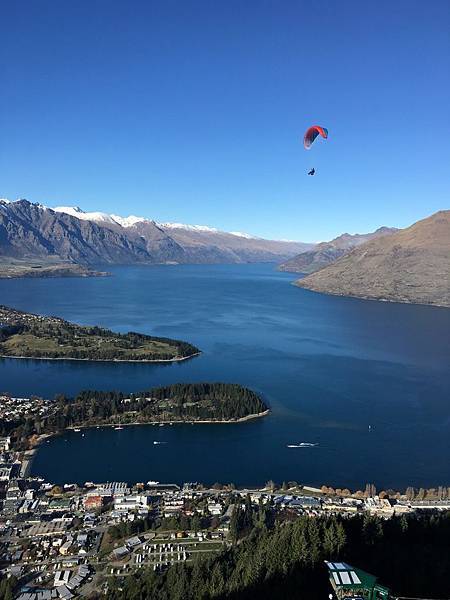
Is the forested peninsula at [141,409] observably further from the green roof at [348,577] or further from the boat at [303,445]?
the green roof at [348,577]

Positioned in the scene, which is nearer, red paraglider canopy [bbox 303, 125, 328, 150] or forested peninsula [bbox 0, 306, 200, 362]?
red paraglider canopy [bbox 303, 125, 328, 150]

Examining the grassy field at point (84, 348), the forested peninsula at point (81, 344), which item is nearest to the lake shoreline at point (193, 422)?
the forested peninsula at point (81, 344)

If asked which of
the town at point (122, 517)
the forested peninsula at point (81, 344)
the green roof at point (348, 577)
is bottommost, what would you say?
the town at point (122, 517)

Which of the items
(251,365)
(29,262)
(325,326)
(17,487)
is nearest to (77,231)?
(29,262)

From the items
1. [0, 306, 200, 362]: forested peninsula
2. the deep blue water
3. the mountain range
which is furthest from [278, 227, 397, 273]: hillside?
[0, 306, 200, 362]: forested peninsula

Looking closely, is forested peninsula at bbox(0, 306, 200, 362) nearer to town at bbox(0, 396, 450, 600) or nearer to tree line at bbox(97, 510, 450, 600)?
town at bbox(0, 396, 450, 600)

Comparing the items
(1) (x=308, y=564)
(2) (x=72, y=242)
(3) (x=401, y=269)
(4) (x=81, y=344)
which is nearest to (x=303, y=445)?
(1) (x=308, y=564)
